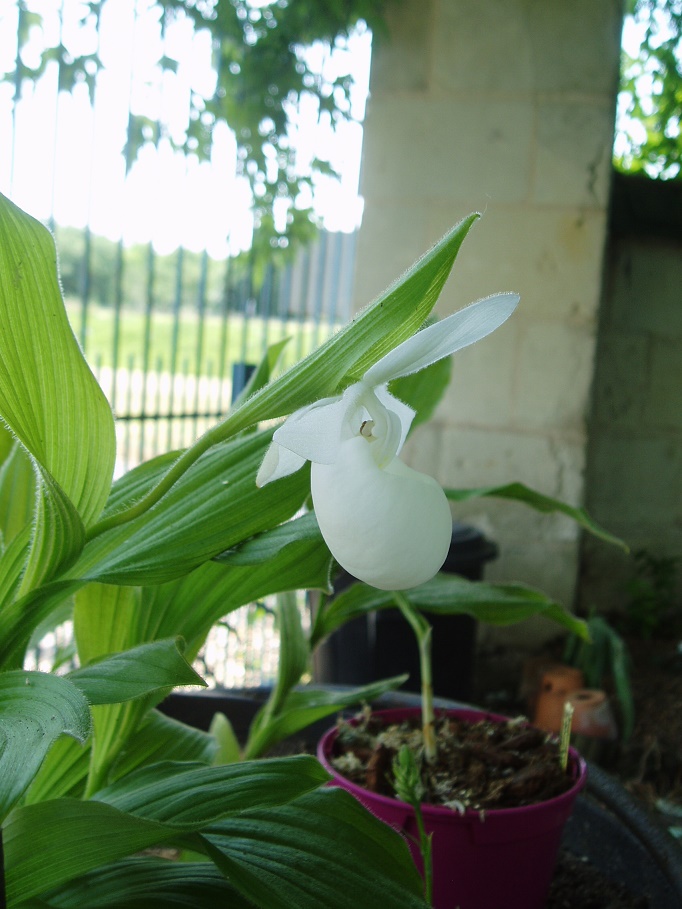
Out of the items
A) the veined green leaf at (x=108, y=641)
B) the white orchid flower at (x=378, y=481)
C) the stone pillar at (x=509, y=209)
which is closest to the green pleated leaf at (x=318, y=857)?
the veined green leaf at (x=108, y=641)

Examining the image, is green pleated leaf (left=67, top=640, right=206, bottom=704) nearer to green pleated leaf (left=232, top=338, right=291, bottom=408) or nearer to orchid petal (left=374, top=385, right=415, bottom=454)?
orchid petal (left=374, top=385, right=415, bottom=454)

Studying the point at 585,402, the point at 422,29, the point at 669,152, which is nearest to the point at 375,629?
the point at 585,402

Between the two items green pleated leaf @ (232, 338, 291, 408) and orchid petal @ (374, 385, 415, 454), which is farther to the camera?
green pleated leaf @ (232, 338, 291, 408)

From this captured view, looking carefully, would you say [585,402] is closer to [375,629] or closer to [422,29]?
[375,629]

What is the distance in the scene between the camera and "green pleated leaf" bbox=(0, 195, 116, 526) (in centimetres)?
48

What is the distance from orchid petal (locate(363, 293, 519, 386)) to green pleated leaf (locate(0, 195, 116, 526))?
184mm

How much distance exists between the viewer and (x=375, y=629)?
178 centimetres

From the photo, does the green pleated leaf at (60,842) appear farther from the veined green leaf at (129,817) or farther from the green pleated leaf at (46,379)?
the green pleated leaf at (46,379)

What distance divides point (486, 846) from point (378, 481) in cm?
47

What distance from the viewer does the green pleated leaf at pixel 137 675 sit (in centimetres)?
51

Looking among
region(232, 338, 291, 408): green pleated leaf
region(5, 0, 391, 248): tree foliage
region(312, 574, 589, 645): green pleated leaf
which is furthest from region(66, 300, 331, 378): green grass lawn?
region(312, 574, 589, 645): green pleated leaf

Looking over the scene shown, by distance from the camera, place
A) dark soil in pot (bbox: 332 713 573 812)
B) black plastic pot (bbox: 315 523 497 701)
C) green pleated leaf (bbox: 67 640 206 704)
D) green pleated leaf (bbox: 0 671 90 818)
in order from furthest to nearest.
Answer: black plastic pot (bbox: 315 523 497 701) → dark soil in pot (bbox: 332 713 573 812) → green pleated leaf (bbox: 67 640 206 704) → green pleated leaf (bbox: 0 671 90 818)

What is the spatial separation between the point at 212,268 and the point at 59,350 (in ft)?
6.18

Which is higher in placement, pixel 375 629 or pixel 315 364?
pixel 315 364
